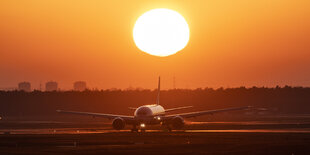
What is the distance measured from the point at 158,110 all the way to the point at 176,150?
4158cm

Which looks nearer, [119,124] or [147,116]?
[147,116]

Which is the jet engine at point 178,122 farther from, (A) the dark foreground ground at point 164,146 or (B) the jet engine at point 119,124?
(A) the dark foreground ground at point 164,146

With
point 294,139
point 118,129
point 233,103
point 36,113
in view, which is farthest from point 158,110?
point 233,103

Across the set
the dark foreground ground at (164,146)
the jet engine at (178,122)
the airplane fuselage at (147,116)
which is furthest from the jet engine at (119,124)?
the dark foreground ground at (164,146)

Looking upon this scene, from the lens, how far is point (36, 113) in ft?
547

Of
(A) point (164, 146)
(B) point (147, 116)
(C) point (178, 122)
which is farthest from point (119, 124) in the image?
(A) point (164, 146)

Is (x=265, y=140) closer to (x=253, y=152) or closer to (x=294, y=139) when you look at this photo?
(x=294, y=139)

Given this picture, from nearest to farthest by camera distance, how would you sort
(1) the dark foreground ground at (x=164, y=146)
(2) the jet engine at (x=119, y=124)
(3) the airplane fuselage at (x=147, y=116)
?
(1) the dark foreground ground at (x=164, y=146) < (3) the airplane fuselage at (x=147, y=116) < (2) the jet engine at (x=119, y=124)

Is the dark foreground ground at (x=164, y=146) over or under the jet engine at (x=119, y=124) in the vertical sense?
under

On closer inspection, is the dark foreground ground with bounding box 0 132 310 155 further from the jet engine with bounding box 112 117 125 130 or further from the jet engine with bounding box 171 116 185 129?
the jet engine with bounding box 112 117 125 130

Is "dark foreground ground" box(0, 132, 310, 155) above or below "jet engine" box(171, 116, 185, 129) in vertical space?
below

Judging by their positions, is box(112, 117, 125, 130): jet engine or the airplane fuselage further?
box(112, 117, 125, 130): jet engine

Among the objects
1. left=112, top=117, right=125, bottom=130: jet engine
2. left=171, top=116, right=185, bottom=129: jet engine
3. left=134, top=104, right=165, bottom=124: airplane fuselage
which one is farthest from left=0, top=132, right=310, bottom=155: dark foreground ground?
left=112, top=117, right=125, bottom=130: jet engine

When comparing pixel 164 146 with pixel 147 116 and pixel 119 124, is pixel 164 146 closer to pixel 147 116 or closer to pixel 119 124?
pixel 147 116
